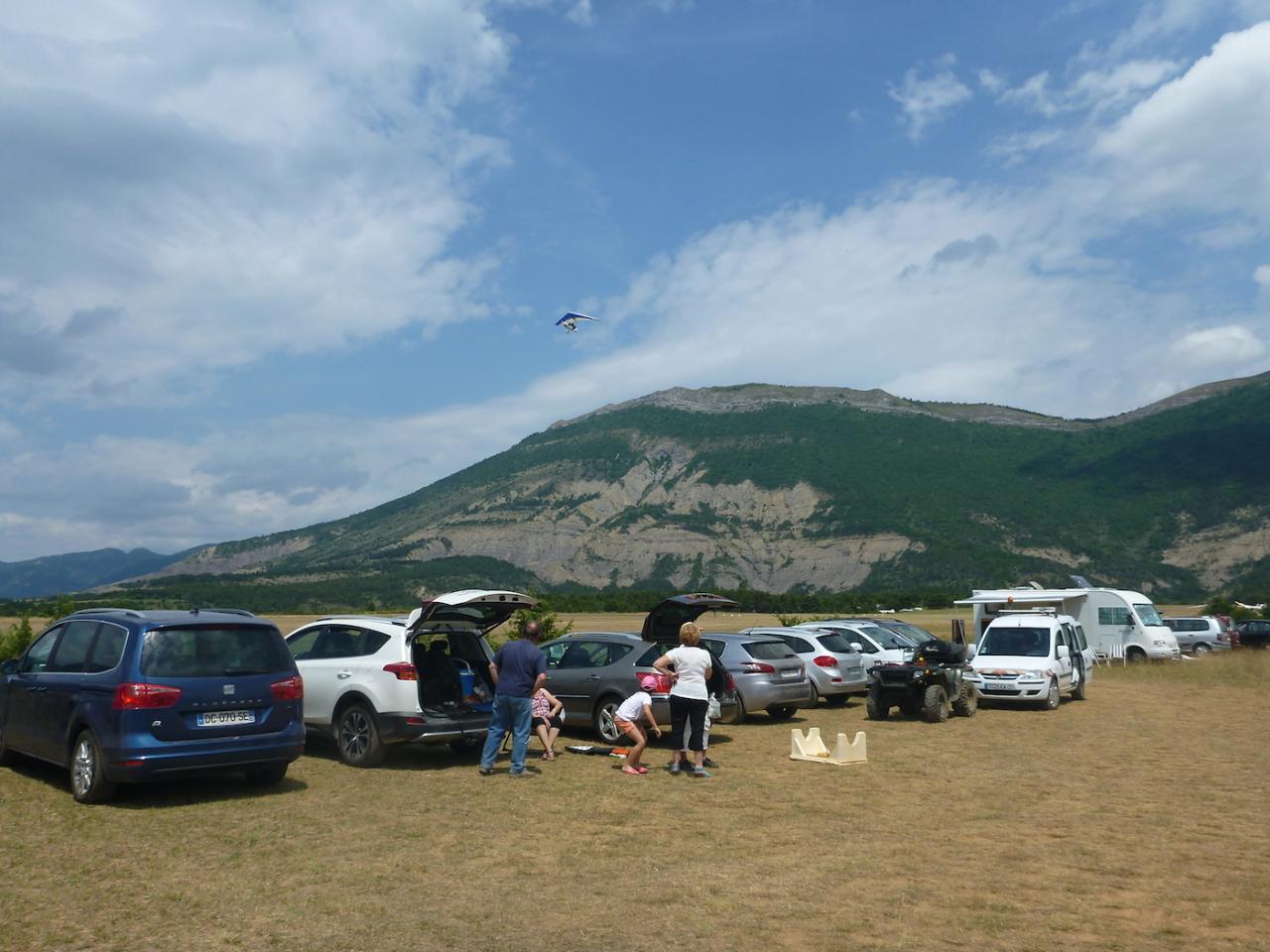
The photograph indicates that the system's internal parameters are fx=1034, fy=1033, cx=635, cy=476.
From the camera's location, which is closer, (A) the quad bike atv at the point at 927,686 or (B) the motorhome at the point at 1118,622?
(A) the quad bike atv at the point at 927,686

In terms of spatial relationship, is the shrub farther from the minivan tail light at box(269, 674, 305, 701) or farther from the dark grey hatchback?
the minivan tail light at box(269, 674, 305, 701)

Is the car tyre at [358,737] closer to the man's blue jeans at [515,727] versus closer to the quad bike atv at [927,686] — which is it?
the man's blue jeans at [515,727]

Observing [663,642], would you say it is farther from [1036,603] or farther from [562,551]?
[562,551]

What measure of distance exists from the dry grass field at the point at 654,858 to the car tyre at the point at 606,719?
1214mm

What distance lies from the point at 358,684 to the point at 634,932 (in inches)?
254

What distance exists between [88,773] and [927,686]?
1272cm

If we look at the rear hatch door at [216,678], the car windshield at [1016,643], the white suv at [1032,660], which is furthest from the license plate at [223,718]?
the car windshield at [1016,643]

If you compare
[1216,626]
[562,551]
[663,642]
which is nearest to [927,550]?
[562,551]

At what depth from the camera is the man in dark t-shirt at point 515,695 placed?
11328 millimetres

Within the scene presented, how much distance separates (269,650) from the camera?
10.0 metres

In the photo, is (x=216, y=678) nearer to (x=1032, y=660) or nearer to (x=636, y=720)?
(x=636, y=720)

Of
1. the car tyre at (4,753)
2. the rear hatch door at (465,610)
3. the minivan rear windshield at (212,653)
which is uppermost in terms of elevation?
the rear hatch door at (465,610)

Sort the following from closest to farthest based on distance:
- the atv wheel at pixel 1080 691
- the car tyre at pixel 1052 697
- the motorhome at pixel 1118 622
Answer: the car tyre at pixel 1052 697 < the atv wheel at pixel 1080 691 < the motorhome at pixel 1118 622

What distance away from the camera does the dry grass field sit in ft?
19.7
